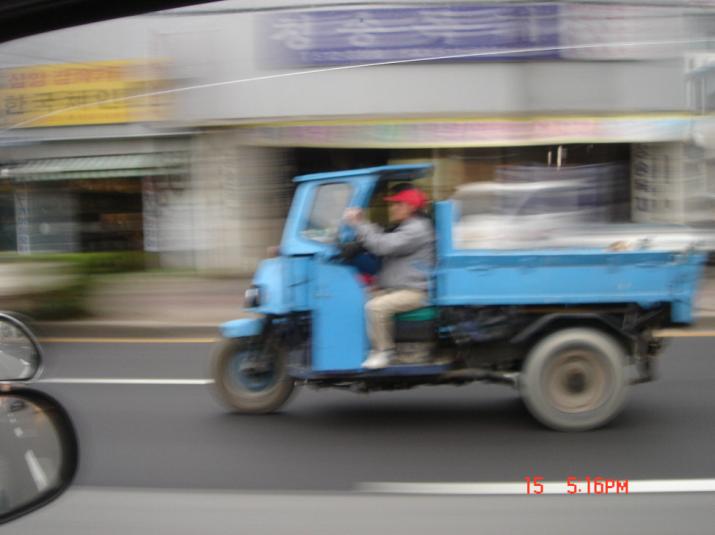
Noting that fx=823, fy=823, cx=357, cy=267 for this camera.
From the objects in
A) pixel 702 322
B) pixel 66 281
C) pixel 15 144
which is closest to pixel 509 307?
pixel 702 322

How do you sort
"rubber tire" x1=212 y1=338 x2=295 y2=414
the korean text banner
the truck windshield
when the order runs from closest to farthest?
the truck windshield → "rubber tire" x1=212 y1=338 x2=295 y2=414 → the korean text banner

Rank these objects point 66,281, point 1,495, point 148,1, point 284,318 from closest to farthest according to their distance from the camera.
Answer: point 1,495, point 148,1, point 284,318, point 66,281

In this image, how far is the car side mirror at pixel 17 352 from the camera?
2463 millimetres

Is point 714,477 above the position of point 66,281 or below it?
below

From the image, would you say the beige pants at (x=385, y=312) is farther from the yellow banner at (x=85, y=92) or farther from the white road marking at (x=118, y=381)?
the yellow banner at (x=85, y=92)

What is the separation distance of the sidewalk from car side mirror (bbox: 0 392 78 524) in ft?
25.8

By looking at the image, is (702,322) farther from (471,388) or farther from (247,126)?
(247,126)

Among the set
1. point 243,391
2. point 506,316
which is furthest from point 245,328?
point 506,316

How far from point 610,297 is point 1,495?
4.27 m

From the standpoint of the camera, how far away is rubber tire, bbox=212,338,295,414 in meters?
6.34

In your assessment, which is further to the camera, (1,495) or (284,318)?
(284,318)

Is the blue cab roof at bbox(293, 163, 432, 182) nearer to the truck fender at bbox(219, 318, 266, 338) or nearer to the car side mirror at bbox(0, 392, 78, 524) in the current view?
the truck fender at bbox(219, 318, 266, 338)

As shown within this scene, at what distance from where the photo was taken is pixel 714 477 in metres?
4.71

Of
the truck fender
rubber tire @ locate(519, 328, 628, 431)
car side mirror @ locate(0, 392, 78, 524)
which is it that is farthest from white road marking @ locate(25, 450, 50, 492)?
rubber tire @ locate(519, 328, 628, 431)
